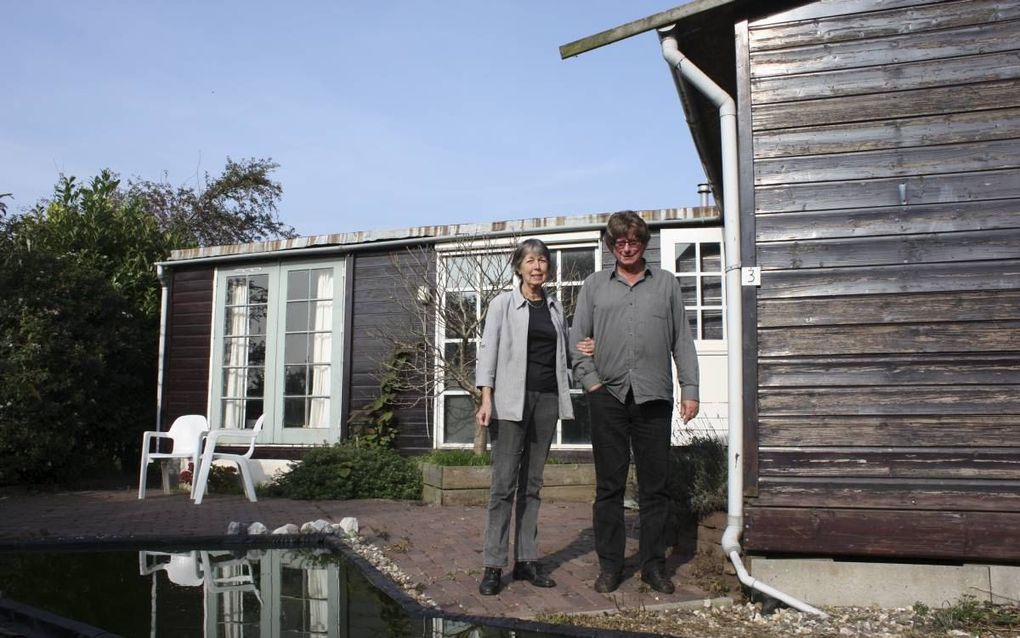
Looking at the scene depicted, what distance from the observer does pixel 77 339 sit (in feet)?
32.2

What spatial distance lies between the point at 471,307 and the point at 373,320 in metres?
1.36

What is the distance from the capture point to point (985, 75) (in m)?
3.79

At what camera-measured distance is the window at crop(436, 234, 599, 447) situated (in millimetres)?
8500

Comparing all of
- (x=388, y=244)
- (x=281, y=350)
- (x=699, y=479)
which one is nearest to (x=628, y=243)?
(x=699, y=479)

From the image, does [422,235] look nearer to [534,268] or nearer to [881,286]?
[534,268]

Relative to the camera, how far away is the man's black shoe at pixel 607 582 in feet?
12.6

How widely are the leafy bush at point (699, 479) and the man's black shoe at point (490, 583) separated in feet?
3.12

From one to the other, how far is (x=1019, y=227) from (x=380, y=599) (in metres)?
3.28

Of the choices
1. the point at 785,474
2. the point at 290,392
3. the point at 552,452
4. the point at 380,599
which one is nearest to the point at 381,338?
the point at 290,392

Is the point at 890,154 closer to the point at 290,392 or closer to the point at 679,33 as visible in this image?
the point at 679,33

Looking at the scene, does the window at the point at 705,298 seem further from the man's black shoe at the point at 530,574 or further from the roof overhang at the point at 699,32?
the man's black shoe at the point at 530,574

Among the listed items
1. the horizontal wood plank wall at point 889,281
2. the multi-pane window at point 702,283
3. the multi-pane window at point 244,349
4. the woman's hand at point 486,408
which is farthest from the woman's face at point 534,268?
the multi-pane window at point 244,349

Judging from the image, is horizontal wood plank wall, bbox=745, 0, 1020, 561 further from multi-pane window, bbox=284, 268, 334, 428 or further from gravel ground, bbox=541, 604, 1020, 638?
multi-pane window, bbox=284, 268, 334, 428

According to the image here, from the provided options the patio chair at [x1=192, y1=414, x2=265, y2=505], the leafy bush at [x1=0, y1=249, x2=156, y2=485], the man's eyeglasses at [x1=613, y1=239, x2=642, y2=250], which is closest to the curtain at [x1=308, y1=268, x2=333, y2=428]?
the patio chair at [x1=192, y1=414, x2=265, y2=505]
